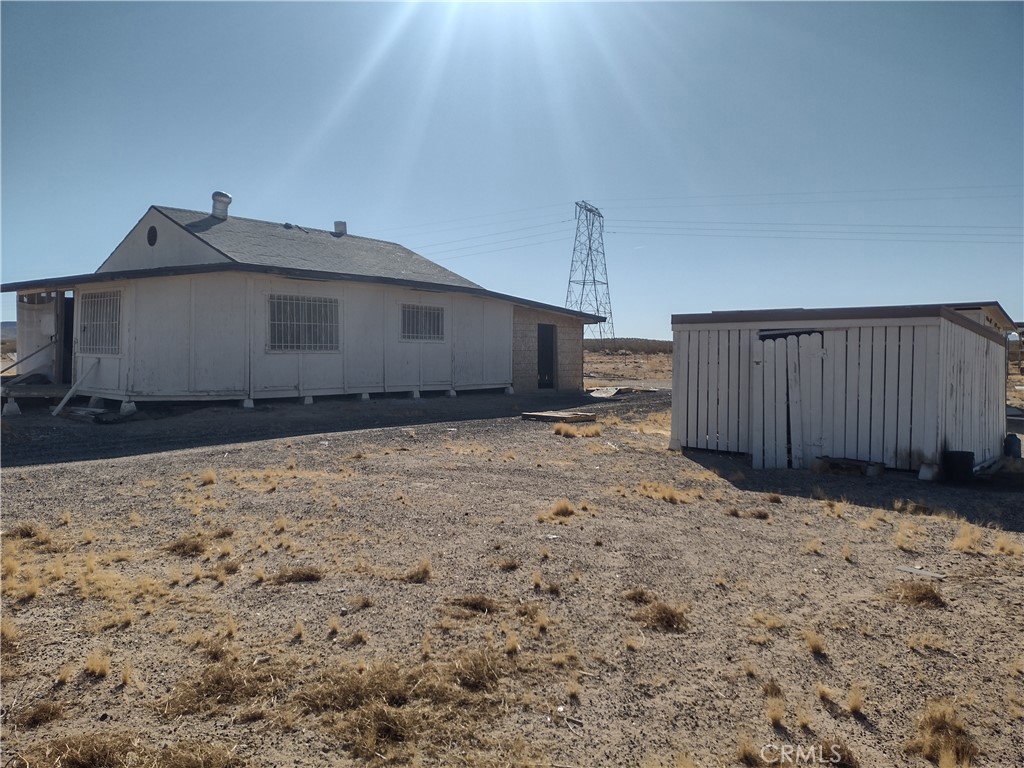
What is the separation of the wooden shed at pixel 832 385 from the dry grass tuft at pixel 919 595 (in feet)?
17.9

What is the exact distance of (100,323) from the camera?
16.2 meters

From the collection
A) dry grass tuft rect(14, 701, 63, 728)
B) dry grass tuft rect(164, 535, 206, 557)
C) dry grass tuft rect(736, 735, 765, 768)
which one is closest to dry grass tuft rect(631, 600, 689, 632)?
dry grass tuft rect(736, 735, 765, 768)

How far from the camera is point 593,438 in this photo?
12.7 meters

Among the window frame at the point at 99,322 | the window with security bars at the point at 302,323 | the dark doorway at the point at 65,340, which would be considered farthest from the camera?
the dark doorway at the point at 65,340

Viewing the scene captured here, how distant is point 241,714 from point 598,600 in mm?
2263

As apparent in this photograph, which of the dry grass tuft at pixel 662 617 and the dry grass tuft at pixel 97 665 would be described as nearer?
the dry grass tuft at pixel 97 665

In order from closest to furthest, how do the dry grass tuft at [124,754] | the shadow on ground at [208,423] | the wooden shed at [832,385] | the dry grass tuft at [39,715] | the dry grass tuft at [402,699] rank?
1. the dry grass tuft at [124,754]
2. the dry grass tuft at [402,699]
3. the dry grass tuft at [39,715]
4. the wooden shed at [832,385]
5. the shadow on ground at [208,423]

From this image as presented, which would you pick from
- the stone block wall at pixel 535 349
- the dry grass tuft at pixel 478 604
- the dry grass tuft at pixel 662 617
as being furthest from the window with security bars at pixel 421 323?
the dry grass tuft at pixel 662 617

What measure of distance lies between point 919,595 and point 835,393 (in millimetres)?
5967

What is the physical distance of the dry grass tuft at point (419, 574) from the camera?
16.0ft

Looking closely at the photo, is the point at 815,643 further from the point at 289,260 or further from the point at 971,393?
the point at 289,260

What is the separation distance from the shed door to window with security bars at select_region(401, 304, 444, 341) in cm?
1041

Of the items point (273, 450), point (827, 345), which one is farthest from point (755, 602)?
point (273, 450)

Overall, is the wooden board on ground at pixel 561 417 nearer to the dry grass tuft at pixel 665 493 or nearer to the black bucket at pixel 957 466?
the dry grass tuft at pixel 665 493
